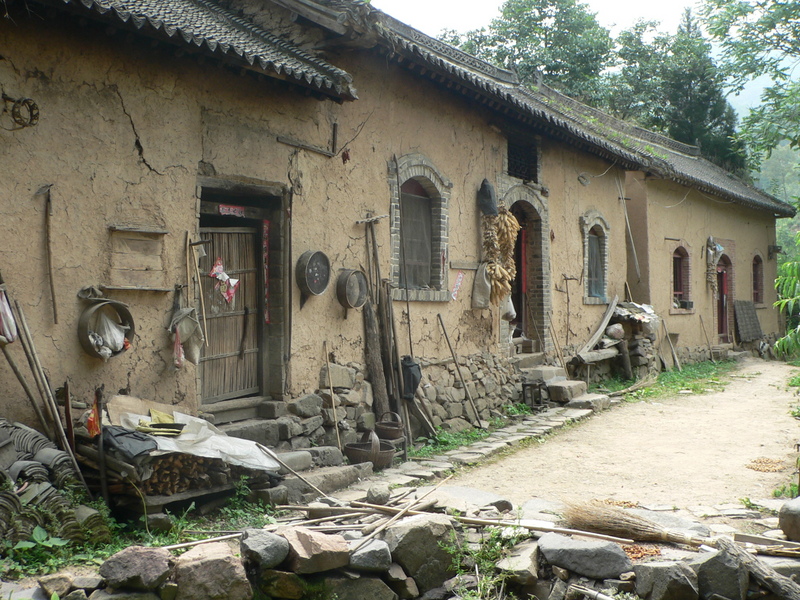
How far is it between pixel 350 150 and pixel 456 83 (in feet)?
6.23

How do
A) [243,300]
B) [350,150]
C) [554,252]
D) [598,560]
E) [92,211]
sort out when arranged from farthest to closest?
[554,252] < [350,150] < [243,300] < [92,211] < [598,560]

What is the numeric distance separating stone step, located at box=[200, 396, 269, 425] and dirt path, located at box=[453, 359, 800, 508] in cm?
205

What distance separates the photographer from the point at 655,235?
1472cm

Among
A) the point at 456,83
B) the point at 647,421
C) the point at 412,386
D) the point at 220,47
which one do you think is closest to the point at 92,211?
the point at 220,47

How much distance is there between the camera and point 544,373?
1058 cm

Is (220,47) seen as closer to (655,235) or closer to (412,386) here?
Answer: (412,386)

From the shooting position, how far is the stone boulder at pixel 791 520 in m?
4.46

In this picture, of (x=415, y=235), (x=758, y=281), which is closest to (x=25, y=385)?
(x=415, y=235)

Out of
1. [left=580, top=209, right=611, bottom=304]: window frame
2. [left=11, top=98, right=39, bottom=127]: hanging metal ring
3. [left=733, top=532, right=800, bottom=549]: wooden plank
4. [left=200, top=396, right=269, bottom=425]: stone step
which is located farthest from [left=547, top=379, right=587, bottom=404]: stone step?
[left=11, top=98, right=39, bottom=127]: hanging metal ring

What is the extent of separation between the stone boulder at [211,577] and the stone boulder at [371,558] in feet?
2.07

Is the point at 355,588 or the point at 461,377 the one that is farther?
the point at 461,377

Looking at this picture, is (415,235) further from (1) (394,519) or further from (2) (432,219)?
(1) (394,519)

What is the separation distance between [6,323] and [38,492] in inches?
44.3

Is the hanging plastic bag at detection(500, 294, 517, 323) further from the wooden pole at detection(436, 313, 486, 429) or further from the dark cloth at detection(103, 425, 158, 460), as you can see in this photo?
the dark cloth at detection(103, 425, 158, 460)
